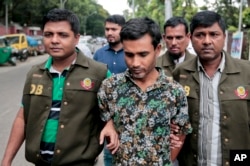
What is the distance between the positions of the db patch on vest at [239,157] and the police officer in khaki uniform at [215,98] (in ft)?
0.09

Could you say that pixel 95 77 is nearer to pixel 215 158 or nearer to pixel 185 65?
pixel 185 65

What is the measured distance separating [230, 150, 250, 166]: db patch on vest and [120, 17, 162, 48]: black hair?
0.86 meters

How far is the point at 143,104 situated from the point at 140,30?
0.40m

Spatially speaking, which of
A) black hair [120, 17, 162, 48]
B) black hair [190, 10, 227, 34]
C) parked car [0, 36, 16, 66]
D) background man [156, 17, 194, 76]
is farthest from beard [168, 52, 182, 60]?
parked car [0, 36, 16, 66]

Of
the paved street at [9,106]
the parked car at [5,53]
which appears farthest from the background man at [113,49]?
the parked car at [5,53]

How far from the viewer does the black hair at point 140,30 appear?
2.15 metres

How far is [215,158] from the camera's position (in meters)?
2.49

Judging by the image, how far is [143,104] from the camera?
7.09 feet

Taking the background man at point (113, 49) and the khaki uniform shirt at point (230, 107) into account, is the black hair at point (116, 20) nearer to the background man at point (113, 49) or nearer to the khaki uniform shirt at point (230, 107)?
the background man at point (113, 49)

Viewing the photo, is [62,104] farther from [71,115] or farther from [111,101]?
[111,101]

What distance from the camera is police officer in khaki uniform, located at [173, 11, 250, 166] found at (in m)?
2.45

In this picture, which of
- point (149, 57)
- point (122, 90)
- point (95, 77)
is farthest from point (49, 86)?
point (149, 57)

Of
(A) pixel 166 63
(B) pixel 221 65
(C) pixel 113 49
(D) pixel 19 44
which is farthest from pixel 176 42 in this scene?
(D) pixel 19 44

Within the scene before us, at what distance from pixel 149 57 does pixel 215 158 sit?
0.82m
